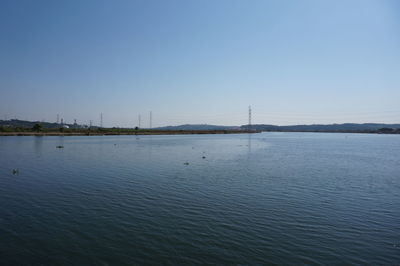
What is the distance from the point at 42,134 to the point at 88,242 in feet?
376

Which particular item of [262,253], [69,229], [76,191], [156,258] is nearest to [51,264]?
[69,229]

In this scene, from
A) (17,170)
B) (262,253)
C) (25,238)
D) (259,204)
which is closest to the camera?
(262,253)

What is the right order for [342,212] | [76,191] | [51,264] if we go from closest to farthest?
1. [51,264]
2. [342,212]
3. [76,191]

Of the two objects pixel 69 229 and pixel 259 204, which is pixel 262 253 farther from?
pixel 69 229

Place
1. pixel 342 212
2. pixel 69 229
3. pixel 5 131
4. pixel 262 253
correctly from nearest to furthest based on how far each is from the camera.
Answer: pixel 262 253
pixel 69 229
pixel 342 212
pixel 5 131

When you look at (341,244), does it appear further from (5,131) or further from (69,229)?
(5,131)

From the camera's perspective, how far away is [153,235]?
11008 mm

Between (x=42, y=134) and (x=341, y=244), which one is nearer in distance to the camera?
(x=341, y=244)

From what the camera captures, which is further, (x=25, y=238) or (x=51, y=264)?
(x=25, y=238)

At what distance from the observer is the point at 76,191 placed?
18109 mm

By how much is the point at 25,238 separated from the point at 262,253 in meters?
10.6

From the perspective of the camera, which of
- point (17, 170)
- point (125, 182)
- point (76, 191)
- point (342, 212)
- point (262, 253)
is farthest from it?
point (17, 170)

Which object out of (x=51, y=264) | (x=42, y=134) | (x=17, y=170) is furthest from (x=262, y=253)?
(x=42, y=134)

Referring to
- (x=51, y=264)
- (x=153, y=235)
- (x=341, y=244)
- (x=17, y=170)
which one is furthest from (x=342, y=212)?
(x=17, y=170)
